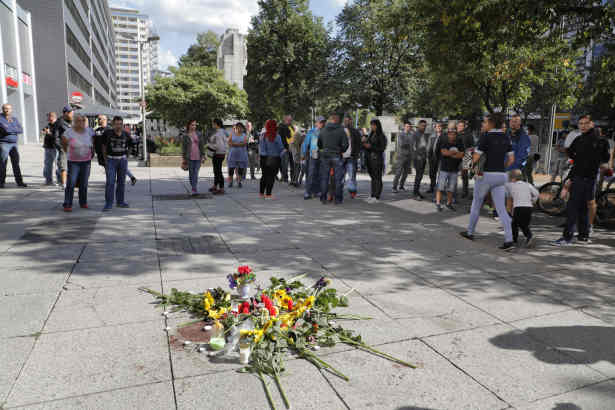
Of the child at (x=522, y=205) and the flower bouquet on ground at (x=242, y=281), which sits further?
the child at (x=522, y=205)

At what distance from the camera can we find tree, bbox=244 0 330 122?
1574 inches

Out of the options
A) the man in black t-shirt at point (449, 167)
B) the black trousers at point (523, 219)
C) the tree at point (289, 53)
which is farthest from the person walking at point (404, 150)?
the tree at point (289, 53)

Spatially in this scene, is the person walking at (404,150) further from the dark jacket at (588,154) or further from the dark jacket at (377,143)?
the dark jacket at (588,154)

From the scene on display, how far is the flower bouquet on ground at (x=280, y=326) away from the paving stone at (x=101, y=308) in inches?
10.9

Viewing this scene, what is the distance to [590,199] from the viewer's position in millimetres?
6668

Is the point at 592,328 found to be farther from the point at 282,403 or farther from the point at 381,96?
the point at 381,96

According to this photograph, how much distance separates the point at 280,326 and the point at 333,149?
22.7 feet

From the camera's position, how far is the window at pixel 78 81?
43.7m

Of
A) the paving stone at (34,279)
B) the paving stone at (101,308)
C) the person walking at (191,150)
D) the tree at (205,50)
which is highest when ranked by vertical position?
the tree at (205,50)

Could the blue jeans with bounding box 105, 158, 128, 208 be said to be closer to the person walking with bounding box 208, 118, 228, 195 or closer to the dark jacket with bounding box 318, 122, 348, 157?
the person walking with bounding box 208, 118, 228, 195

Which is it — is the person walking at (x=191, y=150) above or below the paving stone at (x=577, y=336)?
above

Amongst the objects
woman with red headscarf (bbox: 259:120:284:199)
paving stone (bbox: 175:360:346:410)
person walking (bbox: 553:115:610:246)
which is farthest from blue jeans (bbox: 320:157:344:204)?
paving stone (bbox: 175:360:346:410)

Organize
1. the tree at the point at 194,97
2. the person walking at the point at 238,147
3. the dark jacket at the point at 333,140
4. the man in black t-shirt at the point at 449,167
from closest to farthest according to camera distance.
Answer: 1. the man in black t-shirt at the point at 449,167
2. the dark jacket at the point at 333,140
3. the person walking at the point at 238,147
4. the tree at the point at 194,97

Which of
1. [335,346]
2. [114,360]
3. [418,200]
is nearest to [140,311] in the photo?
[114,360]
